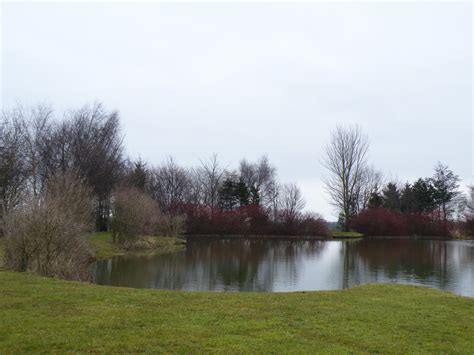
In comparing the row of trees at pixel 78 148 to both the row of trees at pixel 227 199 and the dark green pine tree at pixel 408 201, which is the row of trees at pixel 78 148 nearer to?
the row of trees at pixel 227 199

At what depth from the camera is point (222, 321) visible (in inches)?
260

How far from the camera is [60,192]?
17.9 metres

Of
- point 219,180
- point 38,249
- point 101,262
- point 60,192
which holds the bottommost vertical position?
point 101,262

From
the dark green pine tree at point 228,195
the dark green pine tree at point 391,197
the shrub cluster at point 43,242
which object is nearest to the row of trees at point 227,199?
the dark green pine tree at point 228,195

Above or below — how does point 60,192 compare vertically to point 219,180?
below

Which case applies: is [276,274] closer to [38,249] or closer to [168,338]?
[38,249]

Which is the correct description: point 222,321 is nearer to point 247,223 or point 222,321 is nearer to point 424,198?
point 247,223

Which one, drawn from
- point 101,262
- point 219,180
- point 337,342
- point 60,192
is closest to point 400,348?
point 337,342

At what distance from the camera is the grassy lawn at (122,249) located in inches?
1008

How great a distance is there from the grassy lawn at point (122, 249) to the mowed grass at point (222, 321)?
53.0 ft

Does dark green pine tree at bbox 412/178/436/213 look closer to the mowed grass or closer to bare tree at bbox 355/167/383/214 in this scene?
bare tree at bbox 355/167/383/214

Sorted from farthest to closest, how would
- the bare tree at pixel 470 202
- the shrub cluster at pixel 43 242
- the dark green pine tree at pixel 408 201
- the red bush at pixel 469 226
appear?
the dark green pine tree at pixel 408 201, the bare tree at pixel 470 202, the red bush at pixel 469 226, the shrub cluster at pixel 43 242

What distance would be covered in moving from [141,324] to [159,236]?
3022cm

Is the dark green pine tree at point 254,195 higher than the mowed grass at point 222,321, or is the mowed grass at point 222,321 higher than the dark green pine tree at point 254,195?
the dark green pine tree at point 254,195
